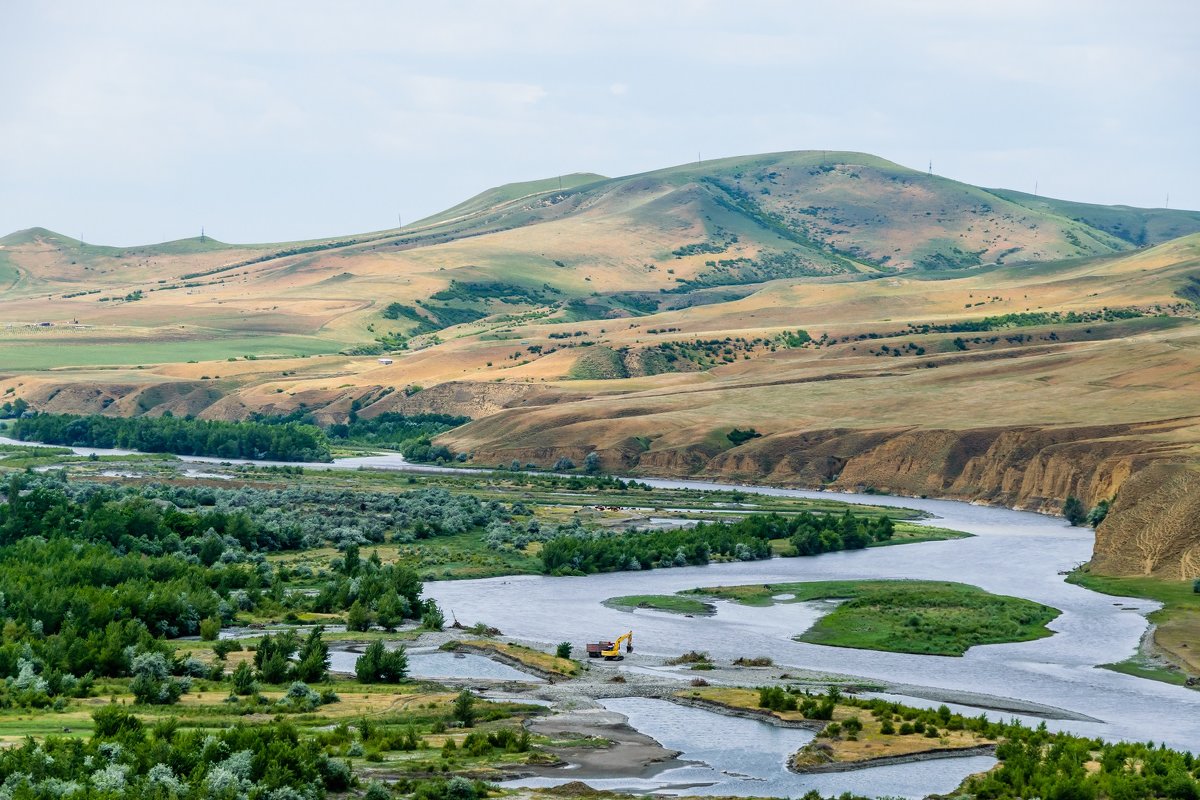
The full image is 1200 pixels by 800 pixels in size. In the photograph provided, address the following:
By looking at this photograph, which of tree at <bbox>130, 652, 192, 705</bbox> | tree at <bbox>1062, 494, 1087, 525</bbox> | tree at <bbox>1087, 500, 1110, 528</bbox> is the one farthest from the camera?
tree at <bbox>1062, 494, 1087, 525</bbox>

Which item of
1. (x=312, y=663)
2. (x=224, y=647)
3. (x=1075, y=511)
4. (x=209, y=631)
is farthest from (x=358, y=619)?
(x=1075, y=511)

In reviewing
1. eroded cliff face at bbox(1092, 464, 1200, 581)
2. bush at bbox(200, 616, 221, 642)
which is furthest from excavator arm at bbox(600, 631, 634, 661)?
eroded cliff face at bbox(1092, 464, 1200, 581)

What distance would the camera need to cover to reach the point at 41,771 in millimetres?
35125

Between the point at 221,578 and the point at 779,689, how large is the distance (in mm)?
28499

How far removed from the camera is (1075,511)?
111m

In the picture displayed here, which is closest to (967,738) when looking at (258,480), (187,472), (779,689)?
(779,689)

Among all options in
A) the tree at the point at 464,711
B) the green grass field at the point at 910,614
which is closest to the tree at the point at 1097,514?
the green grass field at the point at 910,614

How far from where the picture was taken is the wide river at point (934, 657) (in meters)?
54.8

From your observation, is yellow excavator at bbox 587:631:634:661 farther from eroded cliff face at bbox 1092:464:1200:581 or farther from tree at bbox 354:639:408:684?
eroded cliff face at bbox 1092:464:1200:581

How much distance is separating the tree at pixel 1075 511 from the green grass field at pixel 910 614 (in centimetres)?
3473

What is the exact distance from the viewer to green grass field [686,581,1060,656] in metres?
66.1

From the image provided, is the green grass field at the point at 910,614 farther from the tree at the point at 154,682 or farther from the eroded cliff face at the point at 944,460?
the tree at the point at 154,682

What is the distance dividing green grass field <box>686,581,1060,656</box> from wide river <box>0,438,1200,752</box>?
1.01 metres

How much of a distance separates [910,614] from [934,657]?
6579 millimetres
